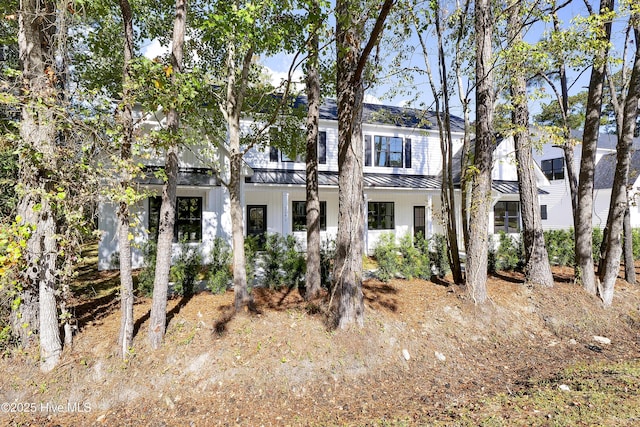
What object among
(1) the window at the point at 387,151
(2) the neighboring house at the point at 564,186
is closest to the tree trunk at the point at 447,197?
(1) the window at the point at 387,151

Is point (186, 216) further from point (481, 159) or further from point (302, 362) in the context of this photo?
point (481, 159)

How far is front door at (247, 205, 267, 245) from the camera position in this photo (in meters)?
13.6

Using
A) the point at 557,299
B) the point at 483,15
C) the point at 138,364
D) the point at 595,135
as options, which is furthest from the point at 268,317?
the point at 595,135

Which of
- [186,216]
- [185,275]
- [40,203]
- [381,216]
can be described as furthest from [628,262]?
[186,216]

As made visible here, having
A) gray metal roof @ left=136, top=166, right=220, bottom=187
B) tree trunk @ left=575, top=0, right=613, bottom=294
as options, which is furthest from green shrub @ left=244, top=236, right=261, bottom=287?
tree trunk @ left=575, top=0, right=613, bottom=294

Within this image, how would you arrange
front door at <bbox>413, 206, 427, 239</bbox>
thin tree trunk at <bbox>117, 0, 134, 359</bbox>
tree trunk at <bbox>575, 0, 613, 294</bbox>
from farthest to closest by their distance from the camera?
1. front door at <bbox>413, 206, 427, 239</bbox>
2. tree trunk at <bbox>575, 0, 613, 294</bbox>
3. thin tree trunk at <bbox>117, 0, 134, 359</bbox>

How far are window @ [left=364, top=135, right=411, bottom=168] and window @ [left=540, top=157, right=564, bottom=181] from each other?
15526mm

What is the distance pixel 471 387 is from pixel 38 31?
26.6 feet

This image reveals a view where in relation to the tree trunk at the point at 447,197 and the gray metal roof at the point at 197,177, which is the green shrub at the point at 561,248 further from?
the gray metal roof at the point at 197,177

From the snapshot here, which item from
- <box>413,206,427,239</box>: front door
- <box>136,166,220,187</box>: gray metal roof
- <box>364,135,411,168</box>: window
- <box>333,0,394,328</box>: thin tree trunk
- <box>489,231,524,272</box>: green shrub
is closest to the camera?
<box>333,0,394,328</box>: thin tree trunk

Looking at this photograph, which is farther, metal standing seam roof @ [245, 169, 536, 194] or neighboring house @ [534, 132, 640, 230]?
neighboring house @ [534, 132, 640, 230]

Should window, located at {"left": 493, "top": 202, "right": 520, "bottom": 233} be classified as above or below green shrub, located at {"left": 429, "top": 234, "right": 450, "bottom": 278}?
above

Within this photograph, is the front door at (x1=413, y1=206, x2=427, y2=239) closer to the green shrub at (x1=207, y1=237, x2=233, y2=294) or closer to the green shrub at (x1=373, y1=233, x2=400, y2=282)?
the green shrub at (x1=373, y1=233, x2=400, y2=282)

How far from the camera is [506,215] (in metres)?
16.6
